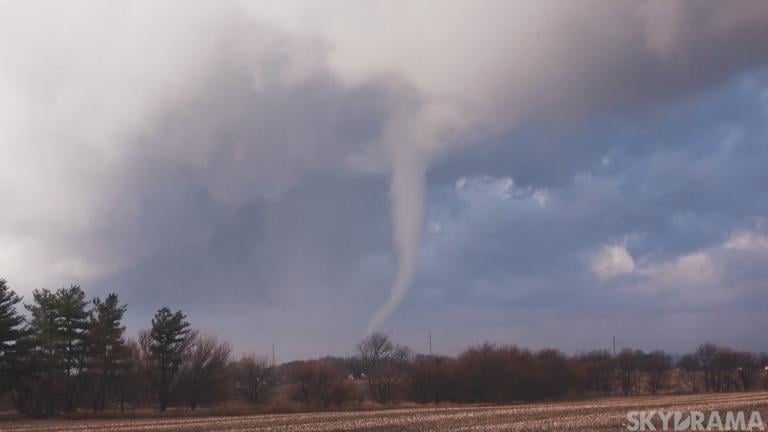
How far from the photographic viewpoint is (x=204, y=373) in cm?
9019

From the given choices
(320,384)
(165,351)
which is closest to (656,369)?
(320,384)

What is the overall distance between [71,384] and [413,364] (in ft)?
178

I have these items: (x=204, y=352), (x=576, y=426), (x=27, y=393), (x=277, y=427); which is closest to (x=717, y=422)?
(x=576, y=426)

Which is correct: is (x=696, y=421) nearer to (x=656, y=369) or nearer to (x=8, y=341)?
(x=8, y=341)

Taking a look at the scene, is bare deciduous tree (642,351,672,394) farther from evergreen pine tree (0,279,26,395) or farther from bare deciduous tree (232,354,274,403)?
evergreen pine tree (0,279,26,395)

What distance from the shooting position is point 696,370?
171m

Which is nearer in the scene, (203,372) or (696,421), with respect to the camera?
(696,421)

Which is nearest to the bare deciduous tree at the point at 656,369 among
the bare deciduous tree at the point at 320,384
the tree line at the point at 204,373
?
the tree line at the point at 204,373

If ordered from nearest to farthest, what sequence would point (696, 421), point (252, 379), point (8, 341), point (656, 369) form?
point (696, 421), point (8, 341), point (252, 379), point (656, 369)

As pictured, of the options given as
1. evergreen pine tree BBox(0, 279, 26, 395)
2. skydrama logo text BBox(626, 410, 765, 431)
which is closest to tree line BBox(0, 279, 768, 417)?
evergreen pine tree BBox(0, 279, 26, 395)

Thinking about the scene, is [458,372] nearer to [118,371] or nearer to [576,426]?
[118,371]

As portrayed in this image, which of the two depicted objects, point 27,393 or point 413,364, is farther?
point 413,364

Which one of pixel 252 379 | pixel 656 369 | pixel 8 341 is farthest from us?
pixel 656 369

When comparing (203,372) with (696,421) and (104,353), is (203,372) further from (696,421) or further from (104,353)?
(696,421)
